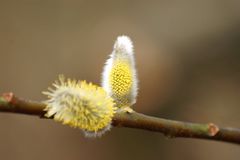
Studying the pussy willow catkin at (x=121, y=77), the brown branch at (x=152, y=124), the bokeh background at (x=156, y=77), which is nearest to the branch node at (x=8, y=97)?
the brown branch at (x=152, y=124)

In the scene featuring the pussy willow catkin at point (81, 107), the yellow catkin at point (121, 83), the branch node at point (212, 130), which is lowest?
the branch node at point (212, 130)

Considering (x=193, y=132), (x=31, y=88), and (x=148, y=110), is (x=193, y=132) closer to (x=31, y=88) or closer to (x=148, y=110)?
(x=148, y=110)

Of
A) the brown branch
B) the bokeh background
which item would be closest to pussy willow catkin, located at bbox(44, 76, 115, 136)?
the brown branch

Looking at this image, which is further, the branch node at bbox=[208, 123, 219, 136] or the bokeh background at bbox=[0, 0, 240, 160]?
the bokeh background at bbox=[0, 0, 240, 160]

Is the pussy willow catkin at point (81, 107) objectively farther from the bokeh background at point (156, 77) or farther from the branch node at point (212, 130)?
the bokeh background at point (156, 77)

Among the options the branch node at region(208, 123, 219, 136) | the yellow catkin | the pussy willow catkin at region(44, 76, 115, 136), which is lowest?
the branch node at region(208, 123, 219, 136)

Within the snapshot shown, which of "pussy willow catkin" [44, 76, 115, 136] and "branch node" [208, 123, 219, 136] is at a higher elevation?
"pussy willow catkin" [44, 76, 115, 136]

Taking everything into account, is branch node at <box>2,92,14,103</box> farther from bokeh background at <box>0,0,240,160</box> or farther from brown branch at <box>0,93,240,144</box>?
bokeh background at <box>0,0,240,160</box>
